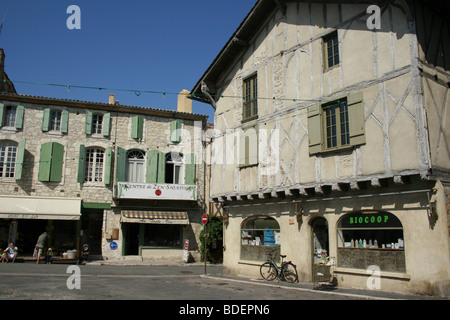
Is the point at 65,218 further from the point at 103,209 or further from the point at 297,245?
the point at 297,245

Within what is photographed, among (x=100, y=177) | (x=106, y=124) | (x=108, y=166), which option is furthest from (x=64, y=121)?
(x=100, y=177)

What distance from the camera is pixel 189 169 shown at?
23.0 meters

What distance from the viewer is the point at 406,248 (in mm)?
9719

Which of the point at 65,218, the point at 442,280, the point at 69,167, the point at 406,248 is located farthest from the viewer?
the point at 69,167

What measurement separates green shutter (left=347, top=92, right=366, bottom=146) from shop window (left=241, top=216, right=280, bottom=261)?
445cm

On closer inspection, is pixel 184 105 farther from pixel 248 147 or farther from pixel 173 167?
pixel 248 147

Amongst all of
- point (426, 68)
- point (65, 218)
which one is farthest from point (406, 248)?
point (65, 218)

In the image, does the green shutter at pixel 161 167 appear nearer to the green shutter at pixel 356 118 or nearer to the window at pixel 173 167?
the window at pixel 173 167

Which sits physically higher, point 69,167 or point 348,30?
point 348,30

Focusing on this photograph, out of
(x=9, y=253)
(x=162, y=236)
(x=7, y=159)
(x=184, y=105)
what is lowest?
(x=9, y=253)

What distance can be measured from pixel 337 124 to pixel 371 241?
11.3ft

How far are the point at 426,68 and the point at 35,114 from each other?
18477 mm
